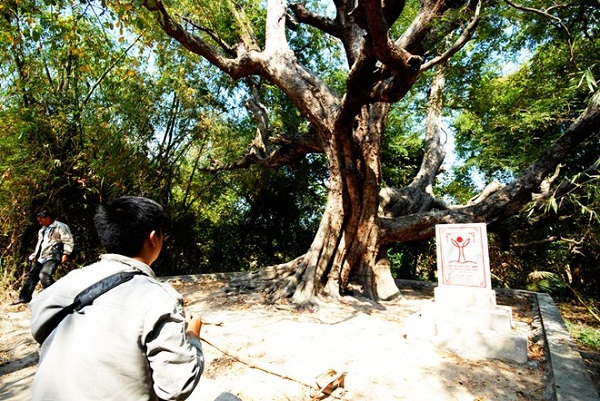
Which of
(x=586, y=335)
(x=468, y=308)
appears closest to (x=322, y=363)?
(x=468, y=308)

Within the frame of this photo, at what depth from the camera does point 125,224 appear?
128 centimetres

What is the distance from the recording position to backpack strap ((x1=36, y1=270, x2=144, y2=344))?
1.09 metres

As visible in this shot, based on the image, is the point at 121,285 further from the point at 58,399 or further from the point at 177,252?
the point at 177,252

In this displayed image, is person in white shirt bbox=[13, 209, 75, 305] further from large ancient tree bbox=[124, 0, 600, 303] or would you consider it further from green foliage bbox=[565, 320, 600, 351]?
green foliage bbox=[565, 320, 600, 351]

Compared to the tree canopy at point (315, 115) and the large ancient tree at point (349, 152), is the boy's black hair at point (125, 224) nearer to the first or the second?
the tree canopy at point (315, 115)

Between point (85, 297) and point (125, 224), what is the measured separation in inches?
11.7

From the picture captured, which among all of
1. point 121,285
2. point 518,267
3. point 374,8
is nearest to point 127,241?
point 121,285

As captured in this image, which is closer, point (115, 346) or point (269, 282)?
point (115, 346)

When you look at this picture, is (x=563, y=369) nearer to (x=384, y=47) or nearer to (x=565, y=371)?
(x=565, y=371)

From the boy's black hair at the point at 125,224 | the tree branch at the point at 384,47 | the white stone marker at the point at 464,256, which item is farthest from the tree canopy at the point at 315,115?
the boy's black hair at the point at 125,224

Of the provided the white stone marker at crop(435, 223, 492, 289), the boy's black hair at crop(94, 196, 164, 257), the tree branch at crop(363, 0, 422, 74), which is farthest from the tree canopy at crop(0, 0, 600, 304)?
the boy's black hair at crop(94, 196, 164, 257)

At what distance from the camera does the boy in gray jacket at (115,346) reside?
1056 millimetres

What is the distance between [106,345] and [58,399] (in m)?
0.23

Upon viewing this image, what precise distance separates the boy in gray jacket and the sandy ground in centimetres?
185
